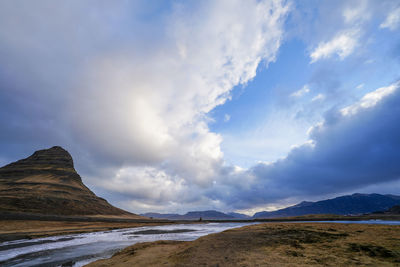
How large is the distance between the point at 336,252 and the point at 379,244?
208 cm

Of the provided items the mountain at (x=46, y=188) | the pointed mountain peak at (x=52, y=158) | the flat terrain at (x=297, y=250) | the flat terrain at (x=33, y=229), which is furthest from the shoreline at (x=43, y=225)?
the pointed mountain peak at (x=52, y=158)

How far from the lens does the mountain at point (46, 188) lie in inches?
3305

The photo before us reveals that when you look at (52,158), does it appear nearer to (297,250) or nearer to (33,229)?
(33,229)

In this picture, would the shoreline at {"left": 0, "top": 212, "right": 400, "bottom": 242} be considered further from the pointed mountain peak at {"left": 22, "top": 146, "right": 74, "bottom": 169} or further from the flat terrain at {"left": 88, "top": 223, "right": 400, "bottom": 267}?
the pointed mountain peak at {"left": 22, "top": 146, "right": 74, "bottom": 169}

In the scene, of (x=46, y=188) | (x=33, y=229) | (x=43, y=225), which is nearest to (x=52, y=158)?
(x=46, y=188)

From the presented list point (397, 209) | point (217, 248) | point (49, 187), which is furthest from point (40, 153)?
point (397, 209)

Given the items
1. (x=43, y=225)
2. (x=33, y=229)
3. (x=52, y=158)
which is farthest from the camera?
(x=52, y=158)

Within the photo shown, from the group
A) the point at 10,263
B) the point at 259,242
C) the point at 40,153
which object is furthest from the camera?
the point at 40,153

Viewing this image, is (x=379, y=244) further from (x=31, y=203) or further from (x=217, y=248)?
(x=31, y=203)

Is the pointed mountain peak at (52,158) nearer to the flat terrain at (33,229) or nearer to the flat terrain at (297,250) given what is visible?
the flat terrain at (33,229)

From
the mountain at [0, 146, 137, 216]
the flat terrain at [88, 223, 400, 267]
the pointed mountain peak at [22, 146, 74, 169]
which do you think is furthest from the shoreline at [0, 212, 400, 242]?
the pointed mountain peak at [22, 146, 74, 169]

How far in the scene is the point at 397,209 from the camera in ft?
334

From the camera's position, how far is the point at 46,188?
10919 centimetres

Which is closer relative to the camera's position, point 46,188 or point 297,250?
point 297,250
